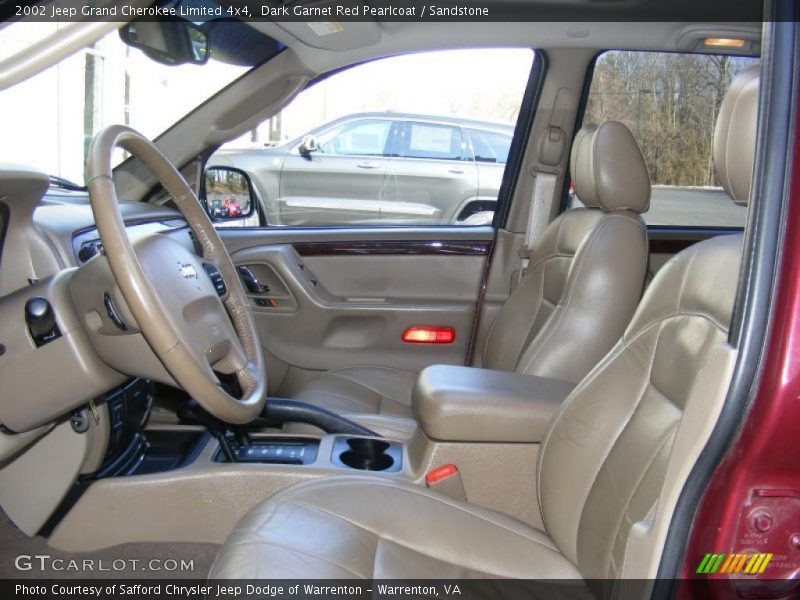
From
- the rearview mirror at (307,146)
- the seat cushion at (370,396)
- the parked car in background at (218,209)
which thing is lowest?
the seat cushion at (370,396)

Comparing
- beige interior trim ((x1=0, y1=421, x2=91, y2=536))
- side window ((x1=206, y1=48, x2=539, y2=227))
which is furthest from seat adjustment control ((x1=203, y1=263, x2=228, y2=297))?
side window ((x1=206, y1=48, x2=539, y2=227))

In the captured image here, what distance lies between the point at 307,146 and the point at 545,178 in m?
1.00

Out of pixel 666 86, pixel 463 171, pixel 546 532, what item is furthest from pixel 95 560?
pixel 666 86

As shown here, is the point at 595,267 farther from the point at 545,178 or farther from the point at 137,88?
the point at 137,88

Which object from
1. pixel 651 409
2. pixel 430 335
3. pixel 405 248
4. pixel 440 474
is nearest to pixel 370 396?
pixel 430 335

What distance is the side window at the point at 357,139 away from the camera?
3.29 metres

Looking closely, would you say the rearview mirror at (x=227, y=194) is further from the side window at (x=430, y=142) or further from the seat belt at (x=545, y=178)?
the seat belt at (x=545, y=178)

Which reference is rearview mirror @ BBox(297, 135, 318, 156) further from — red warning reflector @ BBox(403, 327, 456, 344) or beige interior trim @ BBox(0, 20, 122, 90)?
beige interior trim @ BBox(0, 20, 122, 90)

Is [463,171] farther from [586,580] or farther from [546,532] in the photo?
[586,580]

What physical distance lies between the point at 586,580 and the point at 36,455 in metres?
1.27

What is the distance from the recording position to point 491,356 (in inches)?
107

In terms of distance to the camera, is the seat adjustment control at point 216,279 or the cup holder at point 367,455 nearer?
the seat adjustment control at point 216,279

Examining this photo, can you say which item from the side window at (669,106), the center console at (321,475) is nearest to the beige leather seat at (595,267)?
the center console at (321,475)

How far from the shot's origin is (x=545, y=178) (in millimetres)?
3072
